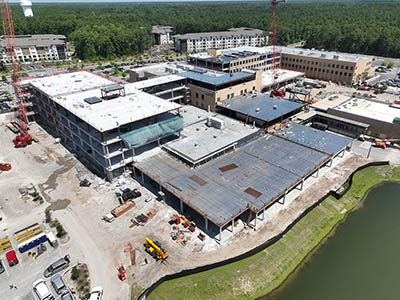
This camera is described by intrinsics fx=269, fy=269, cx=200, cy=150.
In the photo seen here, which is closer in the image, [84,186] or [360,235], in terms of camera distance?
[360,235]

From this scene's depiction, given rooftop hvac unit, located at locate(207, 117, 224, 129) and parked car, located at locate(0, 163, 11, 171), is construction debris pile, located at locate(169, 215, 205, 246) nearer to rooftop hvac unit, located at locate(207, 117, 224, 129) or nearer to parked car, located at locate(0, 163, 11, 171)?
rooftop hvac unit, located at locate(207, 117, 224, 129)

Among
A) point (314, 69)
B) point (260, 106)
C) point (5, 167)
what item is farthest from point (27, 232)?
point (314, 69)

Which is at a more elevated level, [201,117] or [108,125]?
[108,125]

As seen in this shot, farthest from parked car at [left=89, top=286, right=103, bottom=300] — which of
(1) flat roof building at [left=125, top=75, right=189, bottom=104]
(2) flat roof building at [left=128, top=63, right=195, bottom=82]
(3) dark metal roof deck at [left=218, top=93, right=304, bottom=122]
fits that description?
(2) flat roof building at [left=128, top=63, right=195, bottom=82]

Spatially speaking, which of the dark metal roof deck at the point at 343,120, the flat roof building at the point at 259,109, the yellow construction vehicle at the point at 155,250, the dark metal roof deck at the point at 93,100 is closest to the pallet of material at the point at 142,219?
the yellow construction vehicle at the point at 155,250

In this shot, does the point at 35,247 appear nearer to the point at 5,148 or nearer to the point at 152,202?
the point at 152,202

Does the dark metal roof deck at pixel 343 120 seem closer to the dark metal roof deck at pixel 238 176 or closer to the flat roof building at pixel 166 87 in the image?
the dark metal roof deck at pixel 238 176

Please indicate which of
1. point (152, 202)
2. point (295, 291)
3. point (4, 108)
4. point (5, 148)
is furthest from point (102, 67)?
point (295, 291)
